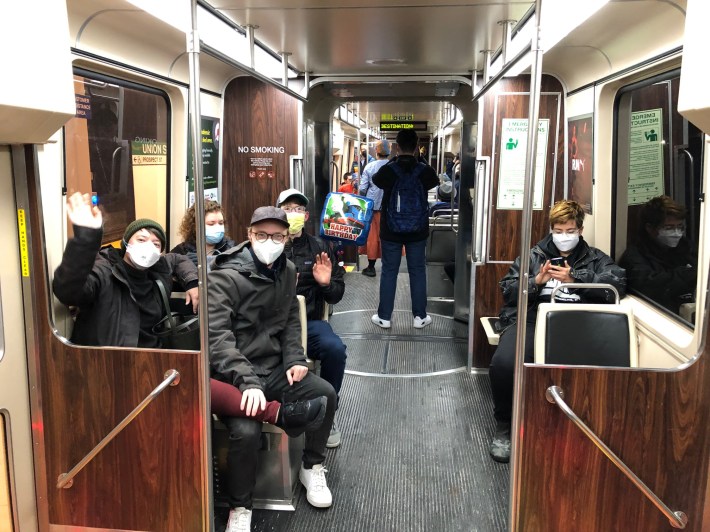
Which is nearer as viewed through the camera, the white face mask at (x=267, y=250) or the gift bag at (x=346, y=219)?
the white face mask at (x=267, y=250)

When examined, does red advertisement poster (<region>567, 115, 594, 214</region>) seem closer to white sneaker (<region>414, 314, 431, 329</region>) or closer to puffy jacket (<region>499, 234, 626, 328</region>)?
puffy jacket (<region>499, 234, 626, 328</region>)

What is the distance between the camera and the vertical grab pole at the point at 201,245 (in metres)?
2.16

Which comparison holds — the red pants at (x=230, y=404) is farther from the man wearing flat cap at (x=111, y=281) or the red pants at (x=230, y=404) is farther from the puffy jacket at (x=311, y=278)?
the puffy jacket at (x=311, y=278)

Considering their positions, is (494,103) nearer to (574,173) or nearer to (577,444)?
(574,173)

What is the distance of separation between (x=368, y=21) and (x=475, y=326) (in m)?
2.62

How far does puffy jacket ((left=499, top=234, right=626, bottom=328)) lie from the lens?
11.9 ft

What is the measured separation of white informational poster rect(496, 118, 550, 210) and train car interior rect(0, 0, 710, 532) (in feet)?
0.06

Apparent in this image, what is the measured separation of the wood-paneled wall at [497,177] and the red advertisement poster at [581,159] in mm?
83

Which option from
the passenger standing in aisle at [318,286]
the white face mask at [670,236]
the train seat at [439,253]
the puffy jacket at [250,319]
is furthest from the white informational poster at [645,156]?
the train seat at [439,253]

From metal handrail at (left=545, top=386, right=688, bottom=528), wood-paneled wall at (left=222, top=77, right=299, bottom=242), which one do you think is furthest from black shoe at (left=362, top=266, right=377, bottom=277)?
metal handrail at (left=545, top=386, right=688, bottom=528)

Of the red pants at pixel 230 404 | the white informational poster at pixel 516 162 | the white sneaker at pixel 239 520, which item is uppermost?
the white informational poster at pixel 516 162

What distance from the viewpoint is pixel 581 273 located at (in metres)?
3.63

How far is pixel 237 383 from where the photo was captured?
2840mm

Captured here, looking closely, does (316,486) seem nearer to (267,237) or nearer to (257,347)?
(257,347)
